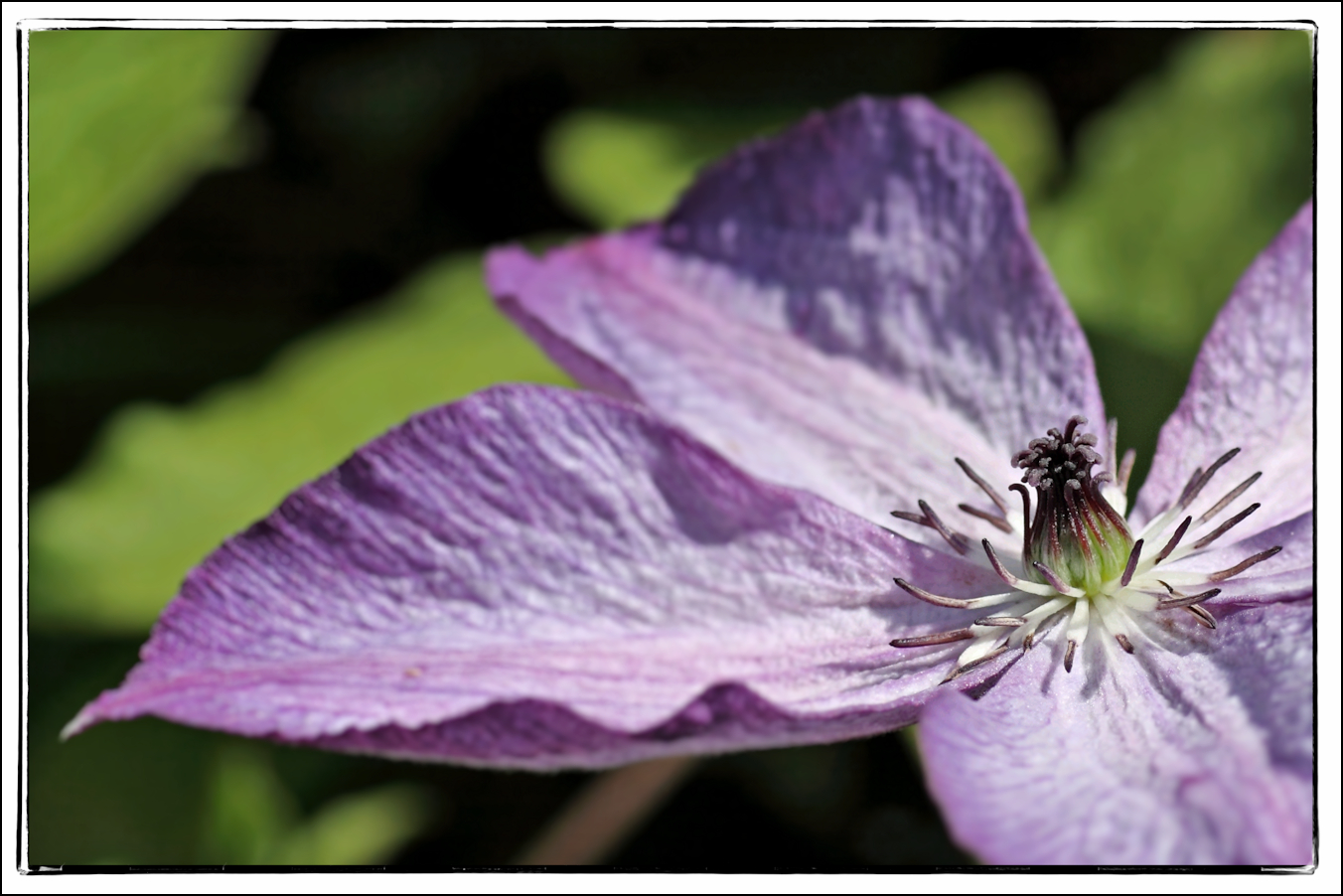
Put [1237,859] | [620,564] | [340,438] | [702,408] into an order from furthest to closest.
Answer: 1. [340,438]
2. [702,408]
3. [620,564]
4. [1237,859]

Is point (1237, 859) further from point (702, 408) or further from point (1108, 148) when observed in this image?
point (1108, 148)

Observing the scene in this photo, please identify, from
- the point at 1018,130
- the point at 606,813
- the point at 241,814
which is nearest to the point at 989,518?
the point at 606,813

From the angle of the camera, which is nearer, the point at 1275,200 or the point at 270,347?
the point at 1275,200

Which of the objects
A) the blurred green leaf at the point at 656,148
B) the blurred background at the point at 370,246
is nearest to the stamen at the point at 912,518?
the blurred background at the point at 370,246

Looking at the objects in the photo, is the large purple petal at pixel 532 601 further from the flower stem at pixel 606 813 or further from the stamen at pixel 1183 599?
the flower stem at pixel 606 813

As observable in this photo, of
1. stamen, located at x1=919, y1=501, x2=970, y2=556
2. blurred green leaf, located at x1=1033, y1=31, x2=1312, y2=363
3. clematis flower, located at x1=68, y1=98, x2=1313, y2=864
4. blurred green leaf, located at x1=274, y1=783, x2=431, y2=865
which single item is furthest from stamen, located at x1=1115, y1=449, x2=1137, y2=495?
blurred green leaf, located at x1=274, y1=783, x2=431, y2=865

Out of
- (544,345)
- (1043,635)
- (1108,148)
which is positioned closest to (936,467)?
(1043,635)

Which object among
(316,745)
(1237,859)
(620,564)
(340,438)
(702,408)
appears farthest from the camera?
(340,438)

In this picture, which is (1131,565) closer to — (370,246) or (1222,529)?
(1222,529)
